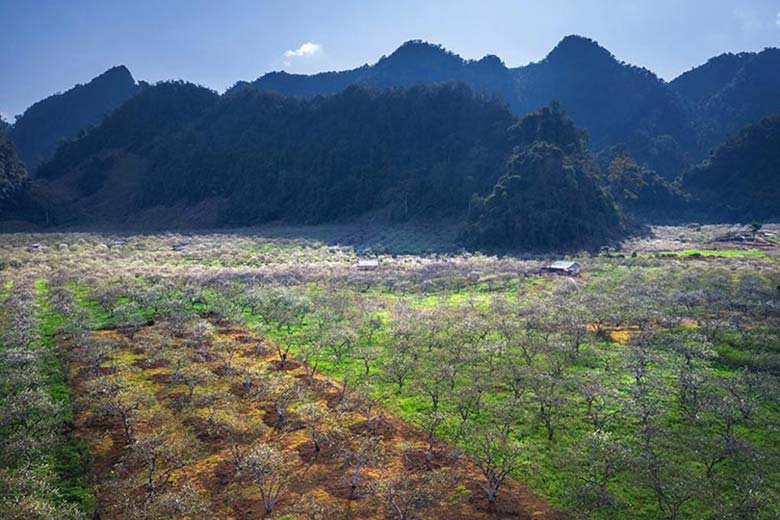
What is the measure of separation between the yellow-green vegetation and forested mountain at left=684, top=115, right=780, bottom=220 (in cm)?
10763

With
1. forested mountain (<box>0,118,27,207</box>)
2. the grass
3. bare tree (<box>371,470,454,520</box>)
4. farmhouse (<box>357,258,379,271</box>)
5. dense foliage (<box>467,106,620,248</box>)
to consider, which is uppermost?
forested mountain (<box>0,118,27,207</box>)

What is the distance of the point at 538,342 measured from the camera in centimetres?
3581

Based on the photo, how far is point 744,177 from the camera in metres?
159

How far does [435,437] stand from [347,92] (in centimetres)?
18096

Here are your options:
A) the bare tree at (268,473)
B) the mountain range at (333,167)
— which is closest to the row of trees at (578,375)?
the bare tree at (268,473)

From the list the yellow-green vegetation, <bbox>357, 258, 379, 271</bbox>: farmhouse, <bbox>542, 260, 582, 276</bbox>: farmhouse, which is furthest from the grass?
<bbox>542, 260, 582, 276</bbox>: farmhouse

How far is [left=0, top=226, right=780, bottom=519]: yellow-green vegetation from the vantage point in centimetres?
2103

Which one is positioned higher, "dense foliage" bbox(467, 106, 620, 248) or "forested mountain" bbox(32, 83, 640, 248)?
"forested mountain" bbox(32, 83, 640, 248)

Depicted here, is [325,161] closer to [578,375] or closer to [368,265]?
[368,265]

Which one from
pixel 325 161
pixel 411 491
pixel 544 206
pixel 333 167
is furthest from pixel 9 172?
pixel 411 491

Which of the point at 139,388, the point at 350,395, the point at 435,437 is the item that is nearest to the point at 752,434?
the point at 435,437

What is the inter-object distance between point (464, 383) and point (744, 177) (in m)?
181

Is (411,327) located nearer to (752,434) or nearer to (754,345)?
(752,434)

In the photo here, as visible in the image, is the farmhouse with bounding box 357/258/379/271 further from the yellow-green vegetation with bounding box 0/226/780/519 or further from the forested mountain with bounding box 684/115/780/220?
the forested mountain with bounding box 684/115/780/220
